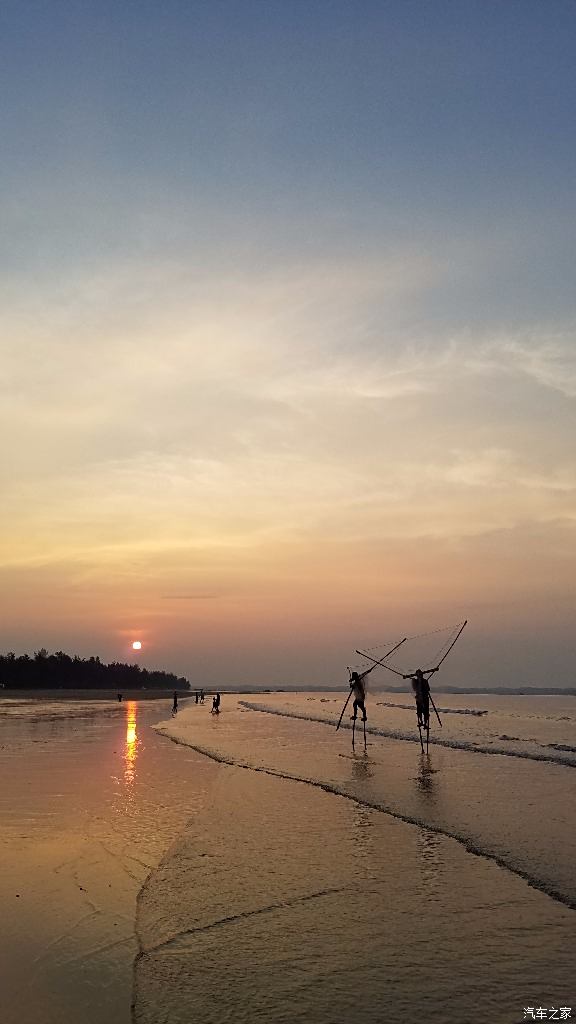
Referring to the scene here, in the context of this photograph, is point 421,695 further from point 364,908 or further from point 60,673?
point 60,673

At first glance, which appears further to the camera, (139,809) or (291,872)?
(139,809)

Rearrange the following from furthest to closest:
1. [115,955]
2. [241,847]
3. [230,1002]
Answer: [241,847]
[115,955]
[230,1002]

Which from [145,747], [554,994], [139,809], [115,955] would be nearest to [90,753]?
[145,747]

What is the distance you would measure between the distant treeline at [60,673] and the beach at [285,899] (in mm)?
122331

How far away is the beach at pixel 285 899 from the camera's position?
260 inches

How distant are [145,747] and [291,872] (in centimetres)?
2118

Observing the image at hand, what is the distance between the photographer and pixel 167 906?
9227mm

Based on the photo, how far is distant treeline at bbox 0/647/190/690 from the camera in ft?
437

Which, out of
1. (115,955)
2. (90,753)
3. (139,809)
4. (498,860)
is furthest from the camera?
(90,753)

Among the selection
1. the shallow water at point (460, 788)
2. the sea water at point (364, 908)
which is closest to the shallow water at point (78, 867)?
the sea water at point (364, 908)

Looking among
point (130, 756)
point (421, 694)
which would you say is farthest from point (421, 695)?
point (130, 756)

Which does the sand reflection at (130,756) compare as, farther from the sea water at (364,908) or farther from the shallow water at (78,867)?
the sea water at (364,908)

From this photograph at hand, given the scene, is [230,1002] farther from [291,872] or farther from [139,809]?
[139,809]

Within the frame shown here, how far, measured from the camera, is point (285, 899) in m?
9.41
